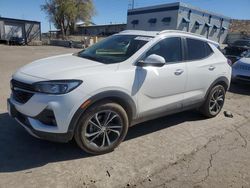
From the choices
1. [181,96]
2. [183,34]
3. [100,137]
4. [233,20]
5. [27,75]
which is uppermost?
[233,20]

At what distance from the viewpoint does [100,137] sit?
11.4ft

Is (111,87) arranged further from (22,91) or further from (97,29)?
(97,29)

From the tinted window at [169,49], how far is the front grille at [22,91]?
6.10 feet

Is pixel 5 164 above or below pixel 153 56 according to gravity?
below

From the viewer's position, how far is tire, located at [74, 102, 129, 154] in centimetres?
319

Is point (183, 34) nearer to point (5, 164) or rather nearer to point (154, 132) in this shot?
point (154, 132)

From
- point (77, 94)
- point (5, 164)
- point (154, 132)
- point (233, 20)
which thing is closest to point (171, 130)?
point (154, 132)

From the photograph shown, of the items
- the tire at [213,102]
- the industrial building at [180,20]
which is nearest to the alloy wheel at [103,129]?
the tire at [213,102]

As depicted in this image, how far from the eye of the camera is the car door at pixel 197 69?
172 inches

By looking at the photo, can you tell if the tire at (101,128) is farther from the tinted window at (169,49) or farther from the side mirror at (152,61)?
the tinted window at (169,49)

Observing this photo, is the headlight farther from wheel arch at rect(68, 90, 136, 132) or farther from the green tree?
the green tree

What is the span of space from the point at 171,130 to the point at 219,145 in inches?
34.2

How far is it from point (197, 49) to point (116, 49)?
1630mm

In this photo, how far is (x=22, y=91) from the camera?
3189 mm
